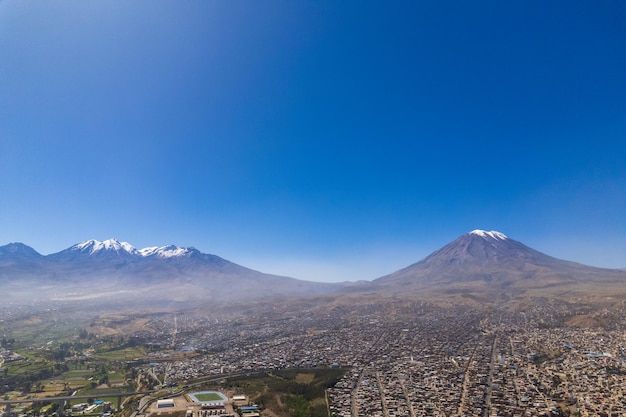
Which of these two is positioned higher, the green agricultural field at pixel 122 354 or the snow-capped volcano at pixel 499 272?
the snow-capped volcano at pixel 499 272

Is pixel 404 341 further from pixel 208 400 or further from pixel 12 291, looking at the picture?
pixel 12 291

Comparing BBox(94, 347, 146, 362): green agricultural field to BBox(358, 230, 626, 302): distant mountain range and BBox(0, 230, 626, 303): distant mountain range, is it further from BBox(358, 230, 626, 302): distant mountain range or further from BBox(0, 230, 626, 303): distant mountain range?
BBox(358, 230, 626, 302): distant mountain range

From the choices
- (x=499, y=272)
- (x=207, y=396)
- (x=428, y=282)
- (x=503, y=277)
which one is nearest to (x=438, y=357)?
(x=207, y=396)

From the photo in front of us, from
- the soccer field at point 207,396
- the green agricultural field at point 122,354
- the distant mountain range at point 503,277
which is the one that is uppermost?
the distant mountain range at point 503,277

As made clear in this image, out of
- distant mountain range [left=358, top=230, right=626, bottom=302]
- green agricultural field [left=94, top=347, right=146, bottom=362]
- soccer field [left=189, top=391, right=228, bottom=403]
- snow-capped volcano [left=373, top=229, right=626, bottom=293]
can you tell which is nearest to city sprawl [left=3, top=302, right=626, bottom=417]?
green agricultural field [left=94, top=347, right=146, bottom=362]

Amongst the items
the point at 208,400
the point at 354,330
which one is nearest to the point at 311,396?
the point at 208,400

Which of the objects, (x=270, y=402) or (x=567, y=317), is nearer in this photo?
(x=270, y=402)

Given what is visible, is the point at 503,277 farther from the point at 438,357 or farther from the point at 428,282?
the point at 438,357

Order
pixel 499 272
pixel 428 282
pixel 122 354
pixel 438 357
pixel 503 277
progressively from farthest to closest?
pixel 428 282, pixel 499 272, pixel 503 277, pixel 122 354, pixel 438 357

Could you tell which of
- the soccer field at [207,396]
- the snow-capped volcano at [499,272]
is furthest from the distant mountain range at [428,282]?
the soccer field at [207,396]

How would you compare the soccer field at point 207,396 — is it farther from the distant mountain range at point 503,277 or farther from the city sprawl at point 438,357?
the distant mountain range at point 503,277

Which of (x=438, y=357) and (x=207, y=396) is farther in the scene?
(x=438, y=357)
